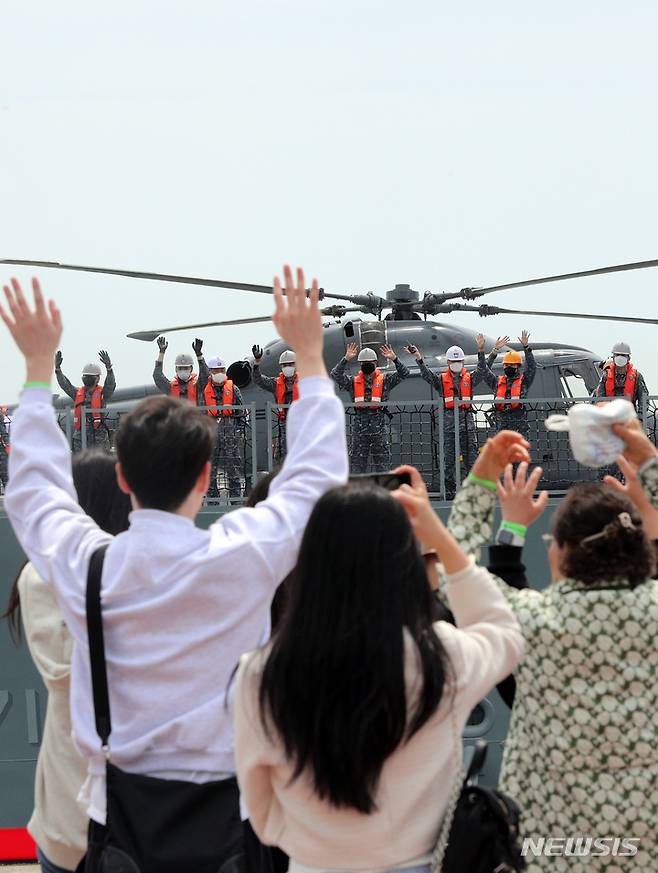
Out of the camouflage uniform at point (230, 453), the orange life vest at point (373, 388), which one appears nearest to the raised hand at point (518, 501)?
the camouflage uniform at point (230, 453)

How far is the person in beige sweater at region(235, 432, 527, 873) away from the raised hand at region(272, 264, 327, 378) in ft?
1.60

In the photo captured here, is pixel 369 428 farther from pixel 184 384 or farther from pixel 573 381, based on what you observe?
pixel 573 381

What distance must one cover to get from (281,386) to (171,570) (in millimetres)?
11170

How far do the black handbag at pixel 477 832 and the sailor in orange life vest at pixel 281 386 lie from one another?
9494mm

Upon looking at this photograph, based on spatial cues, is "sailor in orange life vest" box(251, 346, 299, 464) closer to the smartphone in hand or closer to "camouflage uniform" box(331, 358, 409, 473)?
"camouflage uniform" box(331, 358, 409, 473)

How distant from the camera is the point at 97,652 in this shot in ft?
8.91

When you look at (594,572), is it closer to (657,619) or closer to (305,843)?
(657,619)

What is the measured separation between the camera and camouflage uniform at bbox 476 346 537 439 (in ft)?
40.0

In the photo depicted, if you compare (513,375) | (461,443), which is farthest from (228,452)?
(513,375)

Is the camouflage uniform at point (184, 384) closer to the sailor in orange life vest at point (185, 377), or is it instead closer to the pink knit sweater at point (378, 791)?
the sailor in orange life vest at point (185, 377)

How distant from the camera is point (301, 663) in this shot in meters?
2.42

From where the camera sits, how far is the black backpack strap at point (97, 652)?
8.87ft

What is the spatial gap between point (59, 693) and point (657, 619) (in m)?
1.59

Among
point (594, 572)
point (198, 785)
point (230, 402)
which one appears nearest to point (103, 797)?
point (198, 785)
